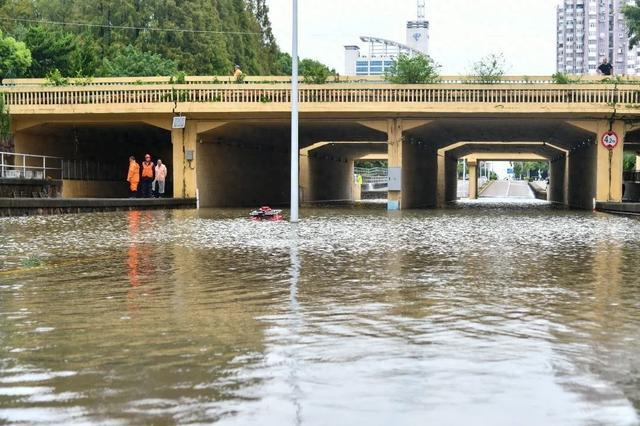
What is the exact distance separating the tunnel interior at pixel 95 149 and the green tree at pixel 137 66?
55.3 feet

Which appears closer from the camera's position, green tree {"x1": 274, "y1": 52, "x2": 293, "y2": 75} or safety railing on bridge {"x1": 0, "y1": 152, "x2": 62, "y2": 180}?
safety railing on bridge {"x1": 0, "y1": 152, "x2": 62, "y2": 180}

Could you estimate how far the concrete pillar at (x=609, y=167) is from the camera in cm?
3234

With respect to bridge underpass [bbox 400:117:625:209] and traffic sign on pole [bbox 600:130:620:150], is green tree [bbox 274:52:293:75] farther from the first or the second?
traffic sign on pole [bbox 600:130:620:150]

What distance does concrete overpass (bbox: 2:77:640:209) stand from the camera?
31.8 meters

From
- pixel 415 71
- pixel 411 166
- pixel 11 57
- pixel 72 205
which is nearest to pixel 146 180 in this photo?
pixel 72 205

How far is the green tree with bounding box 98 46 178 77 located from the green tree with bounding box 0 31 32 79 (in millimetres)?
5293

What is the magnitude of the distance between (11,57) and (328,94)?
111ft

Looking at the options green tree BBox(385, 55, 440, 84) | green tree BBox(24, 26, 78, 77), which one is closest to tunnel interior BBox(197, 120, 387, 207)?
green tree BBox(385, 55, 440, 84)

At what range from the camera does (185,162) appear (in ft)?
113

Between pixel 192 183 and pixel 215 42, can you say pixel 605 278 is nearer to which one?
pixel 192 183

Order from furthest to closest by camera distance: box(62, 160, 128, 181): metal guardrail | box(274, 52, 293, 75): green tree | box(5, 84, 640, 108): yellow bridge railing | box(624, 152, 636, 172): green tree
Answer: box(274, 52, 293, 75): green tree
box(624, 152, 636, 172): green tree
box(62, 160, 128, 181): metal guardrail
box(5, 84, 640, 108): yellow bridge railing

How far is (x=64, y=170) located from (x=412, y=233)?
77.7ft

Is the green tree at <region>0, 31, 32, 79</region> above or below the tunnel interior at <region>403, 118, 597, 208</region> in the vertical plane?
above

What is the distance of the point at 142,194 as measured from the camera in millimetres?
34062
